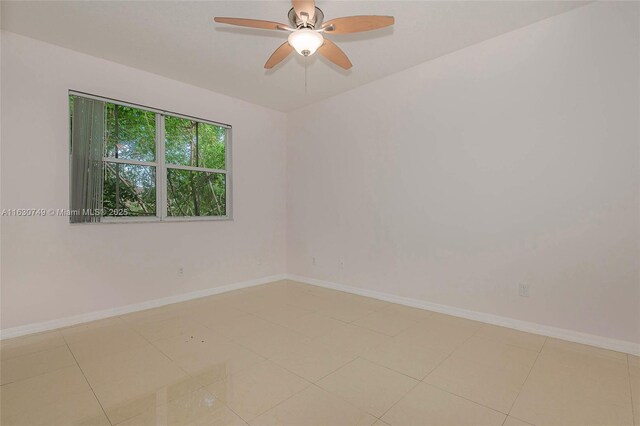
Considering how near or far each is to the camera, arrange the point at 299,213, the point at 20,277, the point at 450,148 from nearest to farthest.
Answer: the point at 20,277, the point at 450,148, the point at 299,213

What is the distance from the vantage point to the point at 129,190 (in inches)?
138

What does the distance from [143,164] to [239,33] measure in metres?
1.85

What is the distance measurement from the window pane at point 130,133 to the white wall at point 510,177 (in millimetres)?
2390

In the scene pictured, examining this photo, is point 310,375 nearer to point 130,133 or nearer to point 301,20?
point 301,20

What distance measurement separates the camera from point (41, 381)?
2.03 metres

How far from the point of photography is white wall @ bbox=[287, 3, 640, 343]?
7.93 ft

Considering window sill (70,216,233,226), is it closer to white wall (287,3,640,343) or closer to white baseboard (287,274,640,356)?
white wall (287,3,640,343)

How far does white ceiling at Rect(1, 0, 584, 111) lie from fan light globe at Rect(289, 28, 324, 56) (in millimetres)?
543

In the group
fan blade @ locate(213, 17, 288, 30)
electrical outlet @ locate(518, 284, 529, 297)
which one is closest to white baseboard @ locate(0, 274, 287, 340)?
fan blade @ locate(213, 17, 288, 30)

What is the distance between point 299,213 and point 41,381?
3.41 metres

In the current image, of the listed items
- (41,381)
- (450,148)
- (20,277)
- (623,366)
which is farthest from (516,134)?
(20,277)

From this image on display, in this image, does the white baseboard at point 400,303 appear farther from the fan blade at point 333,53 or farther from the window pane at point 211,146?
the fan blade at point 333,53

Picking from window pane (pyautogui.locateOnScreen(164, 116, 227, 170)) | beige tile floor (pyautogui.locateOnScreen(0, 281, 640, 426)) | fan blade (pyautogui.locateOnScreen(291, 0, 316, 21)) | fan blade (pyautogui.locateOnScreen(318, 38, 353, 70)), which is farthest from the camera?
window pane (pyautogui.locateOnScreen(164, 116, 227, 170))

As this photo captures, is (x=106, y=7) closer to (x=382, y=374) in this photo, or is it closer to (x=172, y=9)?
(x=172, y=9)
